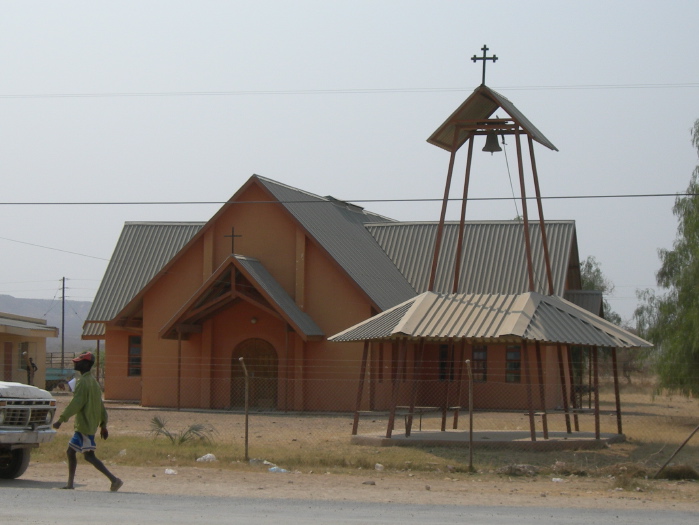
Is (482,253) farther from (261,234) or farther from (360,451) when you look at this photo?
(360,451)

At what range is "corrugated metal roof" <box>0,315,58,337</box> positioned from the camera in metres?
33.2

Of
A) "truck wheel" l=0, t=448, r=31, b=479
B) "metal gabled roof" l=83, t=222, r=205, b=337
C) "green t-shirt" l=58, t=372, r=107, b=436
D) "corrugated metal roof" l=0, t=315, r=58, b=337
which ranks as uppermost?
"metal gabled roof" l=83, t=222, r=205, b=337

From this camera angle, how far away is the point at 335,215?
36.1 meters

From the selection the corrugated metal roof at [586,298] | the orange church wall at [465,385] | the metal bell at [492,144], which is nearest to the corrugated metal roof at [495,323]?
the metal bell at [492,144]

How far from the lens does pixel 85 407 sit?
1313 centimetres

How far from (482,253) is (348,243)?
5.10 m

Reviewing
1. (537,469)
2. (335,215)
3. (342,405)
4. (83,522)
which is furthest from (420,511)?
(335,215)

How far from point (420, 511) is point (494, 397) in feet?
68.9

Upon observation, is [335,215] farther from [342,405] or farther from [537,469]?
[537,469]

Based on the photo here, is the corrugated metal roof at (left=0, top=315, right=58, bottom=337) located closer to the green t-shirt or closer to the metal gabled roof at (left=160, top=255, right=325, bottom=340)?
the metal gabled roof at (left=160, top=255, right=325, bottom=340)

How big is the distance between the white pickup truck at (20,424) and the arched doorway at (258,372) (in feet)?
55.5

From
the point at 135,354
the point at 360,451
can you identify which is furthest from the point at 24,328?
the point at 360,451

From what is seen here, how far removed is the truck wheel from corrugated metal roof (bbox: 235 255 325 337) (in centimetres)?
1535

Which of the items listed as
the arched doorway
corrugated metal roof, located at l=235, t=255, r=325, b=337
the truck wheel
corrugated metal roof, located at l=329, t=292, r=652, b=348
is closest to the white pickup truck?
the truck wheel
